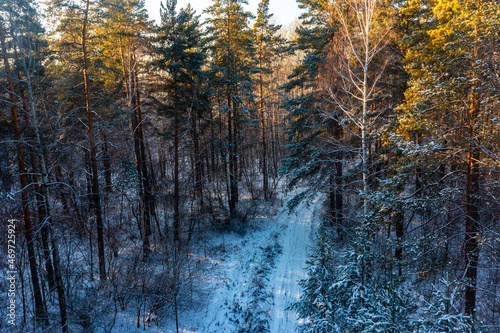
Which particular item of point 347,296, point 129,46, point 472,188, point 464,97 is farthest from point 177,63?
→ point 472,188

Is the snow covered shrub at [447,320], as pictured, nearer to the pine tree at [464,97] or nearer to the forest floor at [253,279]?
the pine tree at [464,97]

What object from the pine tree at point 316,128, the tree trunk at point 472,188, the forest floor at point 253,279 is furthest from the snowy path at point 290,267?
the tree trunk at point 472,188

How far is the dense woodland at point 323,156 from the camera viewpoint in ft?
24.2

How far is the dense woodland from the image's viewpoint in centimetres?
737

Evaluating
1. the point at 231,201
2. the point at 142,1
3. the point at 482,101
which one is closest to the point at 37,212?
the point at 231,201

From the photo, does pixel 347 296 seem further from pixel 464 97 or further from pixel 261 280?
pixel 464 97

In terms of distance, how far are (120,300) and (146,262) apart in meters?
1.98

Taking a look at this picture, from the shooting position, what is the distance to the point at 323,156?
14953mm

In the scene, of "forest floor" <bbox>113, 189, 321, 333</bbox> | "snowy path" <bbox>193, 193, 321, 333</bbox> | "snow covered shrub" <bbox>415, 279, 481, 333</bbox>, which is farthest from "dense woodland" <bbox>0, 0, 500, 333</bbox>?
"snowy path" <bbox>193, 193, 321, 333</bbox>

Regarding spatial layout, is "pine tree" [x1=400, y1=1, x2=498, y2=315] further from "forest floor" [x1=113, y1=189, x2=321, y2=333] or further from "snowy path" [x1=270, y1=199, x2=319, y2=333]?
"forest floor" [x1=113, y1=189, x2=321, y2=333]

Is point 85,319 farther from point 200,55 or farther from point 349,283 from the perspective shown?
point 200,55

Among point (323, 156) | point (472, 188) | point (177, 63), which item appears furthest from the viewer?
point (323, 156)

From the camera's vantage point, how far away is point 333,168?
1412 cm

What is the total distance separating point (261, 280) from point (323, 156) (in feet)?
26.4
